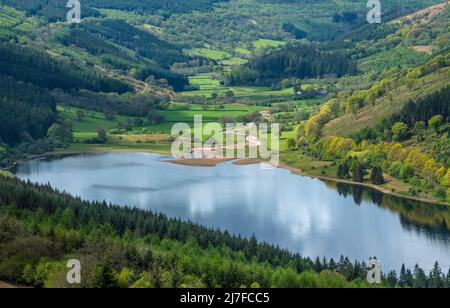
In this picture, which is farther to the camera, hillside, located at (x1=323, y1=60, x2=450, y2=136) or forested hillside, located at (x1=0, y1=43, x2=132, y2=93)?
forested hillside, located at (x1=0, y1=43, x2=132, y2=93)

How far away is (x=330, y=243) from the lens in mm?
86875

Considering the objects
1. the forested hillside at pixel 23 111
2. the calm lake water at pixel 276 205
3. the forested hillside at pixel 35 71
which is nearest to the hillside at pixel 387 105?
the calm lake water at pixel 276 205

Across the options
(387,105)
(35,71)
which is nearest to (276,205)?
(387,105)

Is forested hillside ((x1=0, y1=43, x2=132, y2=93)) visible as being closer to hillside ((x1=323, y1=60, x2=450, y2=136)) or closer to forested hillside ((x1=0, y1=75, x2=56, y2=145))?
forested hillside ((x1=0, y1=75, x2=56, y2=145))

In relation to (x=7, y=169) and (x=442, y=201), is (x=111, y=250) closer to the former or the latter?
(x=442, y=201)

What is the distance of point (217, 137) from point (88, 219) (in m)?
81.6

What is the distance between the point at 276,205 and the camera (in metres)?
105

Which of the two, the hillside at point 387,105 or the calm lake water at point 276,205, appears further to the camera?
the hillside at point 387,105

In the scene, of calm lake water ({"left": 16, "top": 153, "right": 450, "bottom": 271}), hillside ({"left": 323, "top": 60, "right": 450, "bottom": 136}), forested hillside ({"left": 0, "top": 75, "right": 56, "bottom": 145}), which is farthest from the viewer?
forested hillside ({"left": 0, "top": 75, "right": 56, "bottom": 145})

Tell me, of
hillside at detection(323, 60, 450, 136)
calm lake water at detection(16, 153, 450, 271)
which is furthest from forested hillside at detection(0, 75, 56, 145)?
hillside at detection(323, 60, 450, 136)

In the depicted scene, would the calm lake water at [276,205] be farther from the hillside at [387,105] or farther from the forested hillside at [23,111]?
the hillside at [387,105]

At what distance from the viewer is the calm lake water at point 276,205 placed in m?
86.5

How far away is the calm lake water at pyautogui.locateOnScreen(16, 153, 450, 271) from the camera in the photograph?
86500mm
